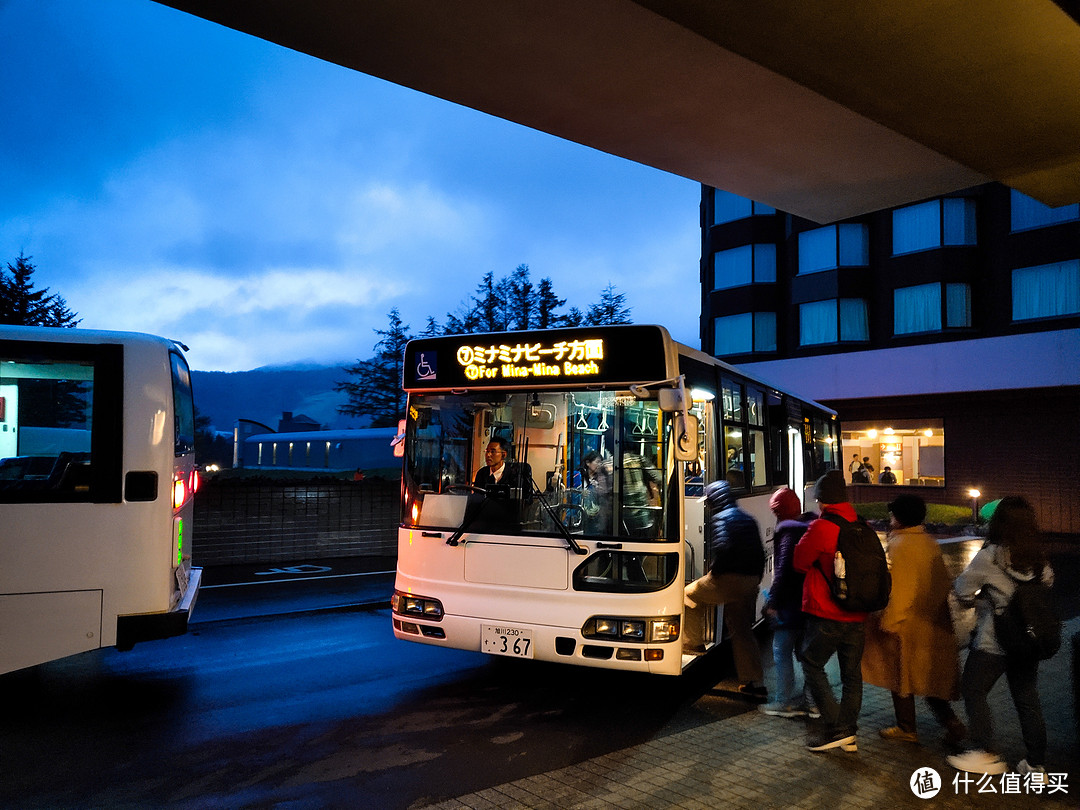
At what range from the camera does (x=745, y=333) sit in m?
33.1

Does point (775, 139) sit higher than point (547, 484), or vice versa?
point (775, 139)

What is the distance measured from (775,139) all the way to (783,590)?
16.8 ft

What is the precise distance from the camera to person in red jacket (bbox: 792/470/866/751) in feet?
17.5

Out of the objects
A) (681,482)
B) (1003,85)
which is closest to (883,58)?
(1003,85)

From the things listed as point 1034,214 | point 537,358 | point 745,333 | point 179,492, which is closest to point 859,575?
point 537,358

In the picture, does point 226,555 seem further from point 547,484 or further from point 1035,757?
point 1035,757

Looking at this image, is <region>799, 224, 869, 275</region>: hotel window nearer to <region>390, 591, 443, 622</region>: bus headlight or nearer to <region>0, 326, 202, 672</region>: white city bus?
<region>390, 591, 443, 622</region>: bus headlight

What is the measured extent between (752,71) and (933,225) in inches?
971

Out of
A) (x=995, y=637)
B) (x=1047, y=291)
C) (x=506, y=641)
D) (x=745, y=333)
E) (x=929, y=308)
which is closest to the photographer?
(x=995, y=637)

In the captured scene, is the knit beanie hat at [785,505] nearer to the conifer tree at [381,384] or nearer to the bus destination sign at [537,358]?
the bus destination sign at [537,358]

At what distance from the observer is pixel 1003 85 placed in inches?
246

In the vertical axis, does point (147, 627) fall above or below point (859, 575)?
below

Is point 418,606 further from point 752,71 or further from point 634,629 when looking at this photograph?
point 752,71

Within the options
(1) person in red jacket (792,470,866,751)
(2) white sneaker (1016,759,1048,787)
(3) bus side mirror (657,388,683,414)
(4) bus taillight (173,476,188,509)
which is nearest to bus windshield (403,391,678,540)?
(3) bus side mirror (657,388,683,414)
